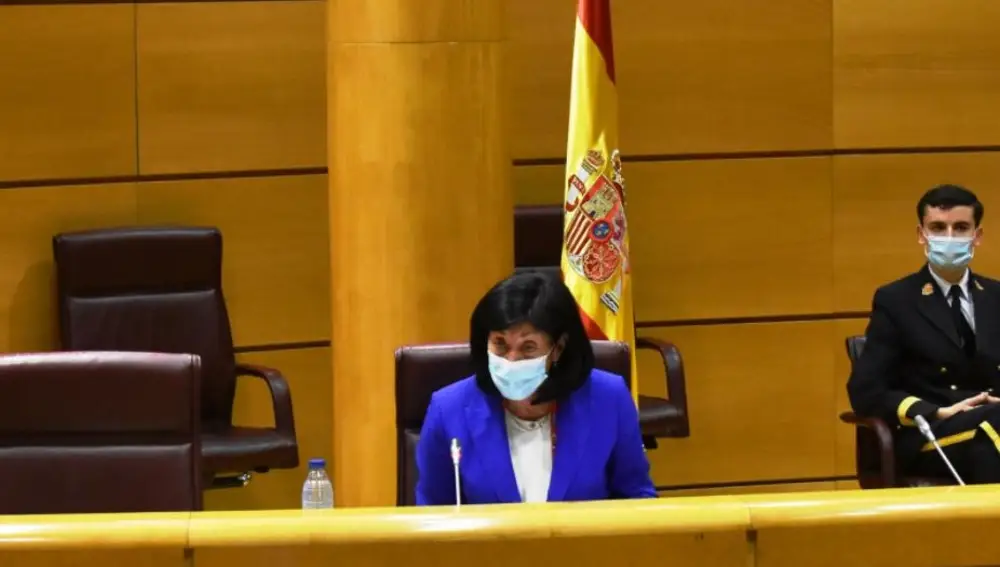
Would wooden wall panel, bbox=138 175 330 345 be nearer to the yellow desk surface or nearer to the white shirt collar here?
the white shirt collar

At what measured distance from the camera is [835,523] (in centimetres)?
224

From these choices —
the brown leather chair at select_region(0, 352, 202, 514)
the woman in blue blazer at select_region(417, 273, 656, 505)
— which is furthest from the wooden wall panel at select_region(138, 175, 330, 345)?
the woman in blue blazer at select_region(417, 273, 656, 505)

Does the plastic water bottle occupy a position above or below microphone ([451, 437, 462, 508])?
below

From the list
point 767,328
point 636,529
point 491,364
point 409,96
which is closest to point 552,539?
point 636,529

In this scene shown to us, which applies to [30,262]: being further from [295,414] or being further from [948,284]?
[948,284]

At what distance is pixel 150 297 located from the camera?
5.51 meters

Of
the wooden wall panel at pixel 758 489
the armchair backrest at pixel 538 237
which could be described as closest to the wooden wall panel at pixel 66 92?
the armchair backrest at pixel 538 237

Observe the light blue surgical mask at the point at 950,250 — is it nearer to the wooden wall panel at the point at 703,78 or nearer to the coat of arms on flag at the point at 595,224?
the coat of arms on flag at the point at 595,224

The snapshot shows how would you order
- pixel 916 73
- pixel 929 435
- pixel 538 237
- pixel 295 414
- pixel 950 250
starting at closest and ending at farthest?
1. pixel 929 435
2. pixel 950 250
3. pixel 538 237
4. pixel 295 414
5. pixel 916 73

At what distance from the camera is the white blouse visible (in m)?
3.28

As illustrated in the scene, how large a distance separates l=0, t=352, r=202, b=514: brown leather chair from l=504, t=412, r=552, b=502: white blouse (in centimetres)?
59

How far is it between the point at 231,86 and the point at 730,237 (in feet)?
5.89

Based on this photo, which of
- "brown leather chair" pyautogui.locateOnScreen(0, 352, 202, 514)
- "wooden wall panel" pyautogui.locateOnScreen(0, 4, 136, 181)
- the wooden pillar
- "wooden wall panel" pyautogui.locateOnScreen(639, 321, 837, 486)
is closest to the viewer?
"brown leather chair" pyautogui.locateOnScreen(0, 352, 202, 514)

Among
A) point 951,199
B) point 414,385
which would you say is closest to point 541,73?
point 951,199
